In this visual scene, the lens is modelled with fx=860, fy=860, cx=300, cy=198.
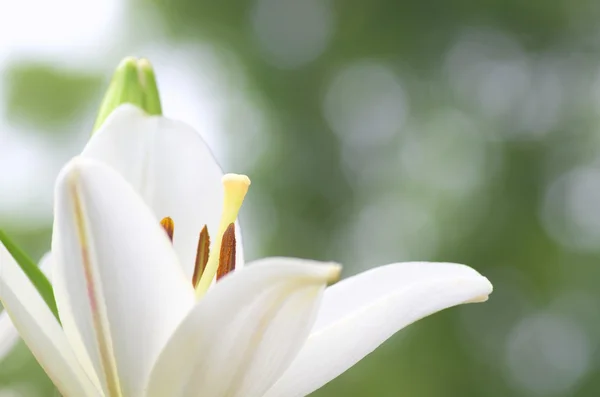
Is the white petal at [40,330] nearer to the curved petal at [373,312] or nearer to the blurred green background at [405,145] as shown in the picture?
the curved petal at [373,312]

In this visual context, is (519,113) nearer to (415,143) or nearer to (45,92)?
(415,143)

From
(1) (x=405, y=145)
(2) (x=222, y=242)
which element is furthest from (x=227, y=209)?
(1) (x=405, y=145)

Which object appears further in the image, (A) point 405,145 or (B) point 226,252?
(A) point 405,145

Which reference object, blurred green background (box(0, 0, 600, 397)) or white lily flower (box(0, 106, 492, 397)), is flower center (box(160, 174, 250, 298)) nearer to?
white lily flower (box(0, 106, 492, 397))

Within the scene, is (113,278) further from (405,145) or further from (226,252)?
(405,145)

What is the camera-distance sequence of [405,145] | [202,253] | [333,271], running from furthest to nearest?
[405,145]
[202,253]
[333,271]

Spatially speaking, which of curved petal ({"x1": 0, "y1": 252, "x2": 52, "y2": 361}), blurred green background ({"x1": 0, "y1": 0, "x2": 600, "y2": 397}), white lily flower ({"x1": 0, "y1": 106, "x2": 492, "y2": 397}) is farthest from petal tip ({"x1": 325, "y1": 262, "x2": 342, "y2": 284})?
blurred green background ({"x1": 0, "y1": 0, "x2": 600, "y2": 397})
